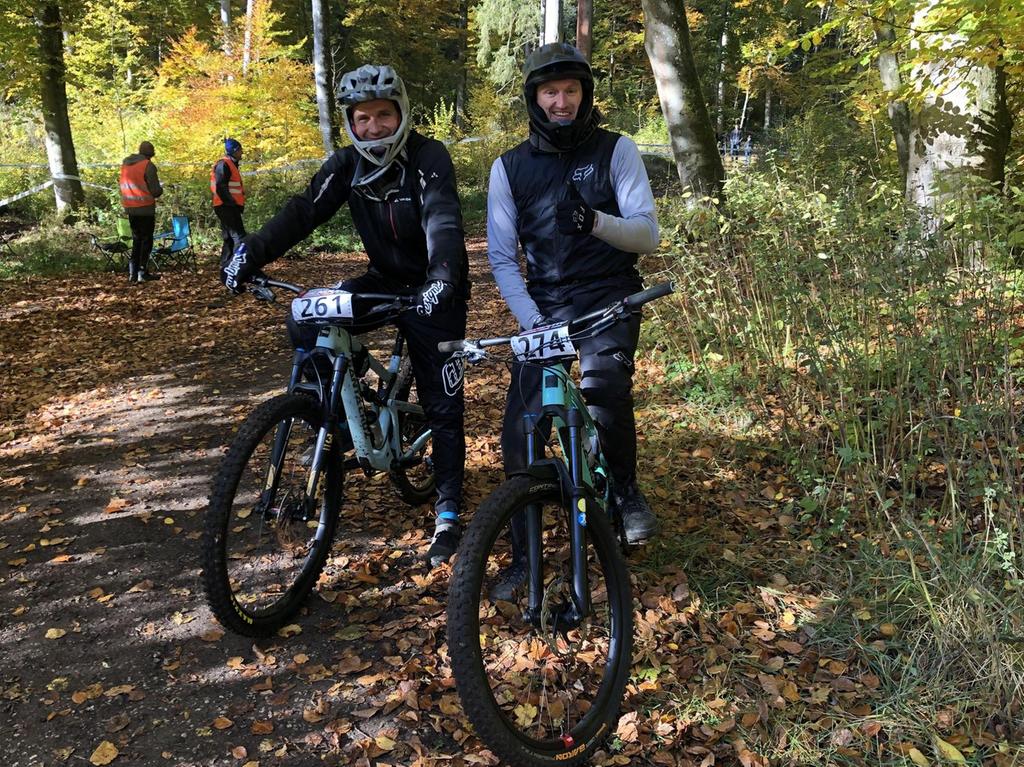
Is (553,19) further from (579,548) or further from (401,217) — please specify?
(579,548)

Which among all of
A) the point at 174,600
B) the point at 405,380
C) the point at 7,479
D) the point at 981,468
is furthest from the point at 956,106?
the point at 7,479

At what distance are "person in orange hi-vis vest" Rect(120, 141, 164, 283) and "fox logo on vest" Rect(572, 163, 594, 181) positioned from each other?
10.3m

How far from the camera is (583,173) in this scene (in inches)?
127

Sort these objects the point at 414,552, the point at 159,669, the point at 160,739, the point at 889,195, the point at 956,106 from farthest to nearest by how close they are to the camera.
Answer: the point at 956,106
the point at 889,195
the point at 414,552
the point at 159,669
the point at 160,739

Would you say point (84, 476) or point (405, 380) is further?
point (84, 476)

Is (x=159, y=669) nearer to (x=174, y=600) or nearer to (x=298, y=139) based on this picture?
(x=174, y=600)

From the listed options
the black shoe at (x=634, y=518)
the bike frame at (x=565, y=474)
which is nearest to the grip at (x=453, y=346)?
the bike frame at (x=565, y=474)

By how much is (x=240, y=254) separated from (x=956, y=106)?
20.5 ft

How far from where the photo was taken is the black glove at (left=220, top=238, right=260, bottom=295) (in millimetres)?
3307

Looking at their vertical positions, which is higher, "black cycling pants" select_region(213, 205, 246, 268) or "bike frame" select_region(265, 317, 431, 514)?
"black cycling pants" select_region(213, 205, 246, 268)

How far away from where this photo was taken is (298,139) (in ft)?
60.0

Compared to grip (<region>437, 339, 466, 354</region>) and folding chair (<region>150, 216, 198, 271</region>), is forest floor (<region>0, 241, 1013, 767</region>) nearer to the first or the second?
grip (<region>437, 339, 466, 354</region>)

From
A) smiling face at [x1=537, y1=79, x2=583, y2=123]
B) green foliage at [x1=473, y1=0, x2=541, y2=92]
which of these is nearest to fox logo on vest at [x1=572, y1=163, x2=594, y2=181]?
smiling face at [x1=537, y1=79, x2=583, y2=123]

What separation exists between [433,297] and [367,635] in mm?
1517
